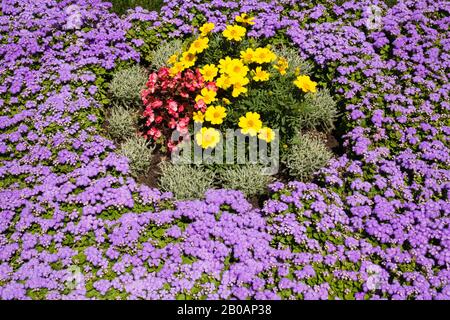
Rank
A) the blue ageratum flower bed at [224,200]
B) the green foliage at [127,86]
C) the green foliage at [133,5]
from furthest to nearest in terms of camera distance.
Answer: the green foliage at [133,5]
the green foliage at [127,86]
the blue ageratum flower bed at [224,200]

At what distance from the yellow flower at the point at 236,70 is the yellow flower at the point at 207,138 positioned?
0.78 metres

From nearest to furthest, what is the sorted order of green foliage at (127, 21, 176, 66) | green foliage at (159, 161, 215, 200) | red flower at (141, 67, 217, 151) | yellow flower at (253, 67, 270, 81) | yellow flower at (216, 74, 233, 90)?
green foliage at (159, 161, 215, 200) < yellow flower at (216, 74, 233, 90) < yellow flower at (253, 67, 270, 81) < red flower at (141, 67, 217, 151) < green foliage at (127, 21, 176, 66)

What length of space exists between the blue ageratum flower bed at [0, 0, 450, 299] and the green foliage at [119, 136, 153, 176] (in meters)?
0.26

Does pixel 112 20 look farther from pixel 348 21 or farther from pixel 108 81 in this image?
pixel 348 21

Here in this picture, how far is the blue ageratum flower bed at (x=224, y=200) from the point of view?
4.41m

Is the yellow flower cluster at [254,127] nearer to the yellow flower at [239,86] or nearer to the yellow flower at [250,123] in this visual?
the yellow flower at [250,123]

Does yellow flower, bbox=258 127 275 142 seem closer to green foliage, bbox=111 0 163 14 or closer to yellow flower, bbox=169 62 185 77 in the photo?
yellow flower, bbox=169 62 185 77

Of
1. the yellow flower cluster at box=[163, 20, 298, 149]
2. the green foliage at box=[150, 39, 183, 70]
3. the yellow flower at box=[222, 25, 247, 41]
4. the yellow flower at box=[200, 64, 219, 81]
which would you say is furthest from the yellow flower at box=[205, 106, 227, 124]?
the green foliage at box=[150, 39, 183, 70]

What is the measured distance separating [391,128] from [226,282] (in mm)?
3158

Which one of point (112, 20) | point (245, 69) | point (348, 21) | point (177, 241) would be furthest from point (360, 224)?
point (112, 20)

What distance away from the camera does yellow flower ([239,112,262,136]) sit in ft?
17.9

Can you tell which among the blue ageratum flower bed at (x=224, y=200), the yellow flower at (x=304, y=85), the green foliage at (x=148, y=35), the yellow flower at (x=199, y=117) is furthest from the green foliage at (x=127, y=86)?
the yellow flower at (x=304, y=85)

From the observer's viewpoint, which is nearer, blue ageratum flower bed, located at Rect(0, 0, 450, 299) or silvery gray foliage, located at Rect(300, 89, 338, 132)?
blue ageratum flower bed, located at Rect(0, 0, 450, 299)

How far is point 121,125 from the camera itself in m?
6.16
